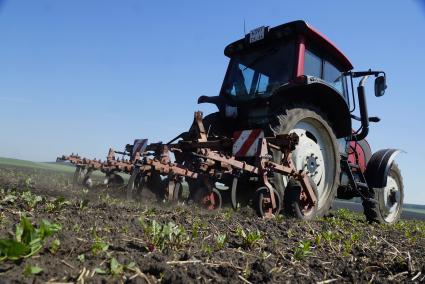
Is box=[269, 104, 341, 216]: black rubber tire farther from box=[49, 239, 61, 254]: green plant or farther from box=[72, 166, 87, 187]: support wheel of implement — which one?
box=[72, 166, 87, 187]: support wheel of implement

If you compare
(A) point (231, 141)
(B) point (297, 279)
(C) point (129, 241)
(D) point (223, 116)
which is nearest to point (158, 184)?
(A) point (231, 141)

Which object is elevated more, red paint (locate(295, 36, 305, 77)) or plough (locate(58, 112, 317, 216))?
red paint (locate(295, 36, 305, 77))

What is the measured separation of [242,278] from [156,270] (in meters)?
0.41

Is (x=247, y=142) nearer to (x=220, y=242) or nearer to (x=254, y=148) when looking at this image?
(x=254, y=148)

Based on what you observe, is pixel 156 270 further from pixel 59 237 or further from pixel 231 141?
pixel 231 141

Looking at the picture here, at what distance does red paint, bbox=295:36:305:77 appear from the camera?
5.03 m

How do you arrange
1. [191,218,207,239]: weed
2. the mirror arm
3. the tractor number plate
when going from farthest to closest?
the mirror arm → the tractor number plate → [191,218,207,239]: weed

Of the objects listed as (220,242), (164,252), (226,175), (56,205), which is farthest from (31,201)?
(226,175)

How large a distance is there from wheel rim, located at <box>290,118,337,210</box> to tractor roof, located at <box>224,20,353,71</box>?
1.12m

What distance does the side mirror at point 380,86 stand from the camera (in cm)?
595

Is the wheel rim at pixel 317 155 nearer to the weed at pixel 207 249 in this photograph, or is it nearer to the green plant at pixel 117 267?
the weed at pixel 207 249

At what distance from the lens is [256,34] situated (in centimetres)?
558

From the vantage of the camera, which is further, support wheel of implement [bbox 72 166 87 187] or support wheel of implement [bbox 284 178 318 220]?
support wheel of implement [bbox 72 166 87 187]

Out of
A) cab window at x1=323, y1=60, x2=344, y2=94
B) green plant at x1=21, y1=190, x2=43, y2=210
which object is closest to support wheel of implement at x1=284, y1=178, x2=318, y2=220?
cab window at x1=323, y1=60, x2=344, y2=94
